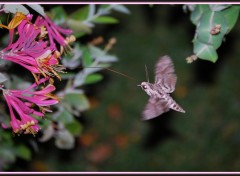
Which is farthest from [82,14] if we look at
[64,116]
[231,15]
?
[231,15]

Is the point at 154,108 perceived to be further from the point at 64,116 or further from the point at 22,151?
the point at 22,151

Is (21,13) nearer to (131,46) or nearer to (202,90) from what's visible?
(202,90)

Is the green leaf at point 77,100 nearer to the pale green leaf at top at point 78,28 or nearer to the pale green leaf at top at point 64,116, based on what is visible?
the pale green leaf at top at point 64,116

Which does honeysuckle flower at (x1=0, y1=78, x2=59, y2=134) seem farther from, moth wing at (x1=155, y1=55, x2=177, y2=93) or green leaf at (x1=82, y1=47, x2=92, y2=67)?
green leaf at (x1=82, y1=47, x2=92, y2=67)

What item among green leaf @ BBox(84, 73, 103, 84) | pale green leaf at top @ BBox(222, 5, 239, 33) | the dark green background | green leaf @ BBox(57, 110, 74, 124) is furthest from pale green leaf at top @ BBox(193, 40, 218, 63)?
the dark green background

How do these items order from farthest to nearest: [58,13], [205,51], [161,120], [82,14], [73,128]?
[161,120], [73,128], [82,14], [58,13], [205,51]

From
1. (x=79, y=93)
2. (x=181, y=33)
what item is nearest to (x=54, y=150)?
(x=181, y=33)
